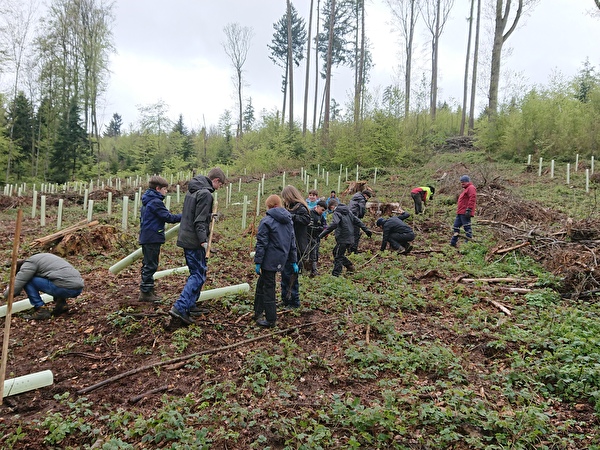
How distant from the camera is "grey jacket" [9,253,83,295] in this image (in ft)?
16.3

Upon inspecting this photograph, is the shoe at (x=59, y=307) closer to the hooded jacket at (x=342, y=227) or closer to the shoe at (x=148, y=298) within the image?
the shoe at (x=148, y=298)

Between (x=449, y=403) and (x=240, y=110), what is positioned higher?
(x=240, y=110)

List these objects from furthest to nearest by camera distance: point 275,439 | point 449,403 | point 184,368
Result: point 184,368 → point 449,403 → point 275,439

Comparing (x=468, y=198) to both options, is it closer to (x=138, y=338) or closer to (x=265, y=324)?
(x=265, y=324)

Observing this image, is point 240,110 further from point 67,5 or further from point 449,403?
point 449,403

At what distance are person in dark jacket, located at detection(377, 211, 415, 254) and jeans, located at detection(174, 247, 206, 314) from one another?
5561 mm

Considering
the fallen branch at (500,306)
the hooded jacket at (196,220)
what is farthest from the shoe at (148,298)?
the fallen branch at (500,306)

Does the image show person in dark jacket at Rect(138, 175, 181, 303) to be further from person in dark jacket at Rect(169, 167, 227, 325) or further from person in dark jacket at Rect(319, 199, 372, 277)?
person in dark jacket at Rect(319, 199, 372, 277)

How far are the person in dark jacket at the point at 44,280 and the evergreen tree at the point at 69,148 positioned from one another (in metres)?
33.6

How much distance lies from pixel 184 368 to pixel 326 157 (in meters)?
23.9

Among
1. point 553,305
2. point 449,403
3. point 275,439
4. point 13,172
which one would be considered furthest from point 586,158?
point 13,172

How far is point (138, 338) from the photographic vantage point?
15.1 feet

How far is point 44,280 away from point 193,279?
6.94 feet

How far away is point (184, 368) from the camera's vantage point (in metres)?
4.03
